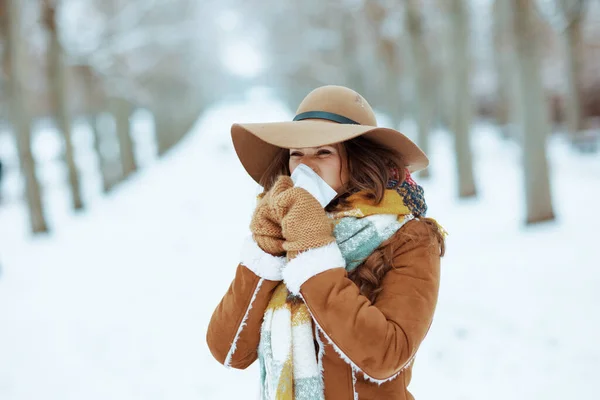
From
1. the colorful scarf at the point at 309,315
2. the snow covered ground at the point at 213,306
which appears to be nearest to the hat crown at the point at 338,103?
the colorful scarf at the point at 309,315

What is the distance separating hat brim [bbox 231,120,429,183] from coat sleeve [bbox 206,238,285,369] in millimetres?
314

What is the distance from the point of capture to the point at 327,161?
1.47 metres

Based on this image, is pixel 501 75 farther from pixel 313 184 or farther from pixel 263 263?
pixel 263 263

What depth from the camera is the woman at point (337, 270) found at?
1296mm

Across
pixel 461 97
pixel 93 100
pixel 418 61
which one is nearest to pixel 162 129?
pixel 93 100

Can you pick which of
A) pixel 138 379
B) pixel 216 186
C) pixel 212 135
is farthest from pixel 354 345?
pixel 212 135

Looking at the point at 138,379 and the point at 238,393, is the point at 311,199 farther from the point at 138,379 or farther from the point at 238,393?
the point at 138,379

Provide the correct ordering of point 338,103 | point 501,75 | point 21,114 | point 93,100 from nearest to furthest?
1. point 338,103
2. point 21,114
3. point 93,100
4. point 501,75

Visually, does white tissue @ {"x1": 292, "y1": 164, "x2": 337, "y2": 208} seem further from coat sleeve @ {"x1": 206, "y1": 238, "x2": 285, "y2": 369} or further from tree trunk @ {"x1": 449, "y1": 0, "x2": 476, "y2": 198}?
tree trunk @ {"x1": 449, "y1": 0, "x2": 476, "y2": 198}

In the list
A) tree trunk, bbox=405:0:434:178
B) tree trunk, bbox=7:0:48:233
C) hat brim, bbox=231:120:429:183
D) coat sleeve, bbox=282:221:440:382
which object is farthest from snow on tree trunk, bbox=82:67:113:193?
coat sleeve, bbox=282:221:440:382

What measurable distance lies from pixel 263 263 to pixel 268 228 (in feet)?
0.33

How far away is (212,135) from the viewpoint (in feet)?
81.6

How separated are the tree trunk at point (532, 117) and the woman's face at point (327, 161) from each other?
5.76 m

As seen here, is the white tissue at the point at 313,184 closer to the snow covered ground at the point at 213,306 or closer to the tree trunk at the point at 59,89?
the snow covered ground at the point at 213,306
